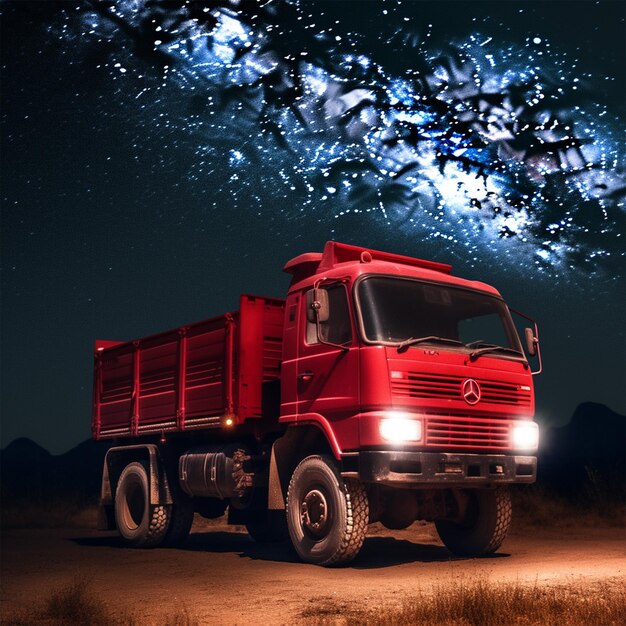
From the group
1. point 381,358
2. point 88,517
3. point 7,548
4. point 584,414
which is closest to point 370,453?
point 381,358

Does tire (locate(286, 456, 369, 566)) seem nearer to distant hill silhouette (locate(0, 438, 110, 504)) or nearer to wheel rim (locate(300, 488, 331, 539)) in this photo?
wheel rim (locate(300, 488, 331, 539))

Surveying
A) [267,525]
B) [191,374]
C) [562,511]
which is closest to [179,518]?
[267,525]

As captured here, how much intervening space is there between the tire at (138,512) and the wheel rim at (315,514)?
4.01 m

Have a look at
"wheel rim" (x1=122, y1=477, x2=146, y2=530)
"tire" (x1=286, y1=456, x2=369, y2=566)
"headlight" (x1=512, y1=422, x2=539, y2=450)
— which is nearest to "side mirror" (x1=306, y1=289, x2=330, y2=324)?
"tire" (x1=286, y1=456, x2=369, y2=566)

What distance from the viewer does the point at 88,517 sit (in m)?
21.0

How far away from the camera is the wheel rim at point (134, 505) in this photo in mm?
14367

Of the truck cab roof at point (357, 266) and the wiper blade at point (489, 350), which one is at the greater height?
the truck cab roof at point (357, 266)

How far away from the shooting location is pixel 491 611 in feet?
22.0

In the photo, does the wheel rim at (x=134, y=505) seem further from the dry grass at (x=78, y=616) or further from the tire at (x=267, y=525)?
the dry grass at (x=78, y=616)

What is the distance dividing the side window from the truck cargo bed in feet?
4.64

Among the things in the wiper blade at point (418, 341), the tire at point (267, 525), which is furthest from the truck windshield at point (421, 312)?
the tire at point (267, 525)

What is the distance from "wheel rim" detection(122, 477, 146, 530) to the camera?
14367 mm

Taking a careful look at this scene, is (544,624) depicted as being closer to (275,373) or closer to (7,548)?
(275,373)

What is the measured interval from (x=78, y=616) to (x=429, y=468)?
4.20 m
